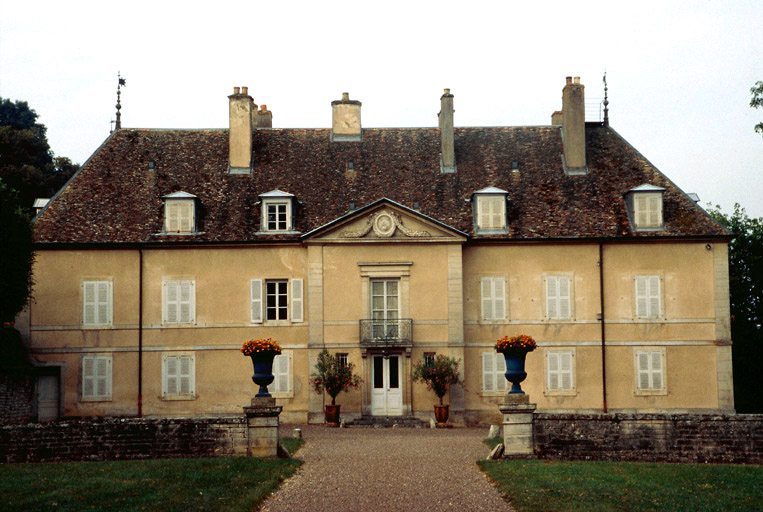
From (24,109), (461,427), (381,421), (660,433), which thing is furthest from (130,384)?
(24,109)

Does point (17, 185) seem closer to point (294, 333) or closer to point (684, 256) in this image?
point (294, 333)

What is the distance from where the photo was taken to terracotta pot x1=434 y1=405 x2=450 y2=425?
2664 cm

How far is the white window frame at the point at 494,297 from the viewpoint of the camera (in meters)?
28.3

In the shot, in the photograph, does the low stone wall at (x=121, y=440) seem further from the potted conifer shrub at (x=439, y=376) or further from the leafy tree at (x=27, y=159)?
the leafy tree at (x=27, y=159)

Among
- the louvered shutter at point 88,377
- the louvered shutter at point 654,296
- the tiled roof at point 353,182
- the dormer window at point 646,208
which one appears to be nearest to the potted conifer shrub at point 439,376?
the tiled roof at point 353,182

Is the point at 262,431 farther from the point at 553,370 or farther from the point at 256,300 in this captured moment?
the point at 553,370

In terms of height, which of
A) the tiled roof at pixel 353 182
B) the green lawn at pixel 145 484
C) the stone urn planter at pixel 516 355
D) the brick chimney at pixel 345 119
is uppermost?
the brick chimney at pixel 345 119

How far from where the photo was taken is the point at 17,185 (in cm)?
3956

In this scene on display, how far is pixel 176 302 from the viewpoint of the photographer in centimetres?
2809

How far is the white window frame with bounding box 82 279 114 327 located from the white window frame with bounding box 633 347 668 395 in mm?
15707

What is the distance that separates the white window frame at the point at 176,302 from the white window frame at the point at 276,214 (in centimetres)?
277

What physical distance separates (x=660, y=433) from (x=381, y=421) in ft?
35.0

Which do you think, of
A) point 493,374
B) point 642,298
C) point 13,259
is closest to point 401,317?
point 493,374

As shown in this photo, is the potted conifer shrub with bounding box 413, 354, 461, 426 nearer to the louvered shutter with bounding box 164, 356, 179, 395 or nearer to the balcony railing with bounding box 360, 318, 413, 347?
the balcony railing with bounding box 360, 318, 413, 347
